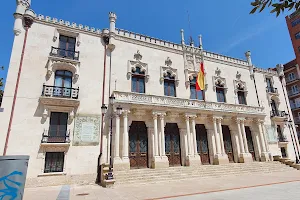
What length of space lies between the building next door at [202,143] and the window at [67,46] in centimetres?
1406

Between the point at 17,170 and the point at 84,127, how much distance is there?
11242 mm

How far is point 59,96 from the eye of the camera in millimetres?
14648

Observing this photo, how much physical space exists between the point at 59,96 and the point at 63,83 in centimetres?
150

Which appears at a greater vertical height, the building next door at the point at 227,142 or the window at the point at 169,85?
the window at the point at 169,85

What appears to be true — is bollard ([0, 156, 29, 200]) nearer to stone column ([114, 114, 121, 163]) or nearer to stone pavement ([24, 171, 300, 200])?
stone pavement ([24, 171, 300, 200])

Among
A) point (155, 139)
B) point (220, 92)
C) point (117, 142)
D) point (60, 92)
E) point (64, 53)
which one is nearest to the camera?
point (117, 142)

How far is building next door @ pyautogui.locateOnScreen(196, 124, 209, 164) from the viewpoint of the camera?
18.4m

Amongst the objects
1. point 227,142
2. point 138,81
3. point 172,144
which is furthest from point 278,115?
point 138,81

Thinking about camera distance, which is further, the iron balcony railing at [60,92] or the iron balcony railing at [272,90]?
the iron balcony railing at [272,90]

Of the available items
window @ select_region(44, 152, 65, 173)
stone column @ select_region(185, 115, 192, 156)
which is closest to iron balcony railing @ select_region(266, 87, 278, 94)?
stone column @ select_region(185, 115, 192, 156)

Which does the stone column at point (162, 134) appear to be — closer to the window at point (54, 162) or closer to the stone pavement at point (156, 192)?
the stone pavement at point (156, 192)

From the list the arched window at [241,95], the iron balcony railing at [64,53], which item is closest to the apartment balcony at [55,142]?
the iron balcony railing at [64,53]

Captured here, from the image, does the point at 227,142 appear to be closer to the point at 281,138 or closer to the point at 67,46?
the point at 281,138

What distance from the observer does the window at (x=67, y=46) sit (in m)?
16.2
